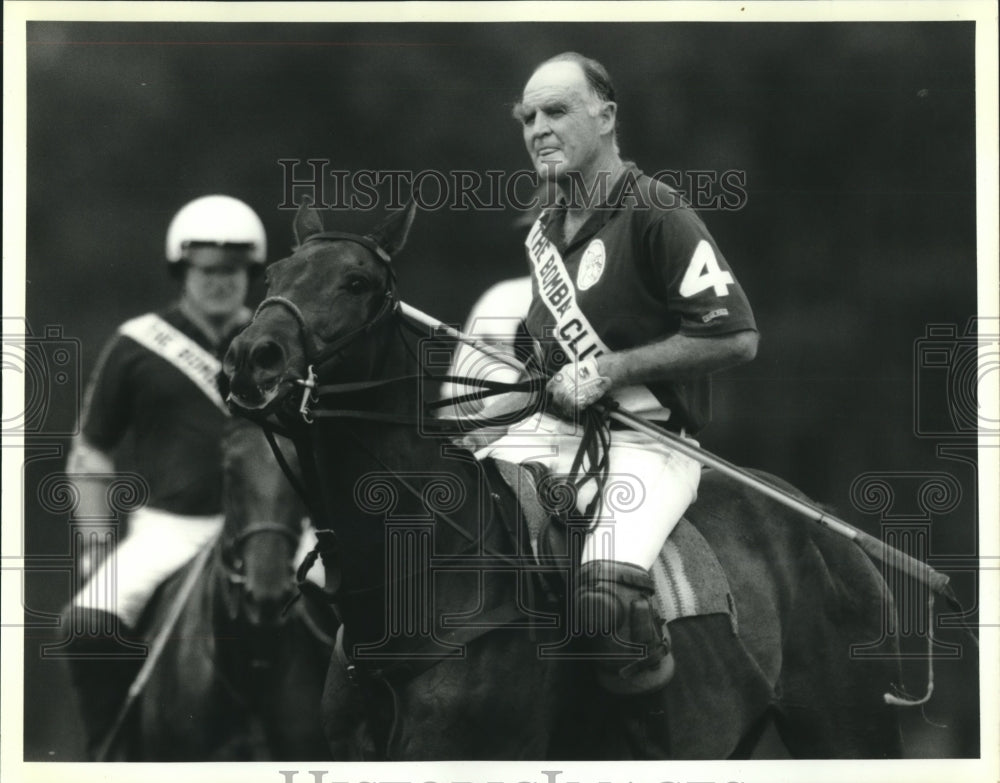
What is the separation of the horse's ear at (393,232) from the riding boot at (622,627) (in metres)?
1.42

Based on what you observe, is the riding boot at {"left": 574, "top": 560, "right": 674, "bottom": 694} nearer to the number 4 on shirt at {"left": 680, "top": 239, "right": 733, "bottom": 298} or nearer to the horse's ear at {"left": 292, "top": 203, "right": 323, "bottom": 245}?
the number 4 on shirt at {"left": 680, "top": 239, "right": 733, "bottom": 298}

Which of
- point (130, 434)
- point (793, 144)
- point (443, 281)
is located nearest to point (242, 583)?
point (130, 434)

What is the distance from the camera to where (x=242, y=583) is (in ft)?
23.9

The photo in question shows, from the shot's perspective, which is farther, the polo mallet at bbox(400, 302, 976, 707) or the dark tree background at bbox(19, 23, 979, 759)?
the dark tree background at bbox(19, 23, 979, 759)

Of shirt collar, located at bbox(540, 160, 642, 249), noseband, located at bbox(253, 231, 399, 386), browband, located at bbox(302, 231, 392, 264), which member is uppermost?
shirt collar, located at bbox(540, 160, 642, 249)

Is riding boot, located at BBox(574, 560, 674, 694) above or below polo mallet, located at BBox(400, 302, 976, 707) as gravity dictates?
below

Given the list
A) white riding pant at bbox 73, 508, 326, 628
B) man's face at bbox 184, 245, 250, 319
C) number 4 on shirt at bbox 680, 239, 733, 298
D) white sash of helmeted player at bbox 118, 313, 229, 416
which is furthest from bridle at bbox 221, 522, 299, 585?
number 4 on shirt at bbox 680, 239, 733, 298

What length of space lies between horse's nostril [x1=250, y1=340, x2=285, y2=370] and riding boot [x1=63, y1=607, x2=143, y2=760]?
8.43 ft

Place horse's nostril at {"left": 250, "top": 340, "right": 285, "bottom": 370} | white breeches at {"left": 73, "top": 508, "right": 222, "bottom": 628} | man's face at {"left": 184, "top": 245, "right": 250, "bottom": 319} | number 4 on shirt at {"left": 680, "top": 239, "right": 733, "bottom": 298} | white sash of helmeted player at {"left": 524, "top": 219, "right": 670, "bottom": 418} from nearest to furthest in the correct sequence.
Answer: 1. horse's nostril at {"left": 250, "top": 340, "right": 285, "bottom": 370}
2. number 4 on shirt at {"left": 680, "top": 239, "right": 733, "bottom": 298}
3. white sash of helmeted player at {"left": 524, "top": 219, "right": 670, "bottom": 418}
4. white breeches at {"left": 73, "top": 508, "right": 222, "bottom": 628}
5. man's face at {"left": 184, "top": 245, "right": 250, "bottom": 319}

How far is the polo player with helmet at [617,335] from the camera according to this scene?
5.71m

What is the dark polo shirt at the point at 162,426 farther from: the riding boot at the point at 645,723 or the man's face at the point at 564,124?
A: the riding boot at the point at 645,723

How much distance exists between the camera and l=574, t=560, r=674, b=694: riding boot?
5625 millimetres

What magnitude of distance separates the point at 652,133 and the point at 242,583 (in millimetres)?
2978

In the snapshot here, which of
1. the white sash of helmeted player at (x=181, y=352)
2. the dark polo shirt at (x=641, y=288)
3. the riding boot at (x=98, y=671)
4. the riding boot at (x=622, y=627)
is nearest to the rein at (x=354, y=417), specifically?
the riding boot at (x=622, y=627)
